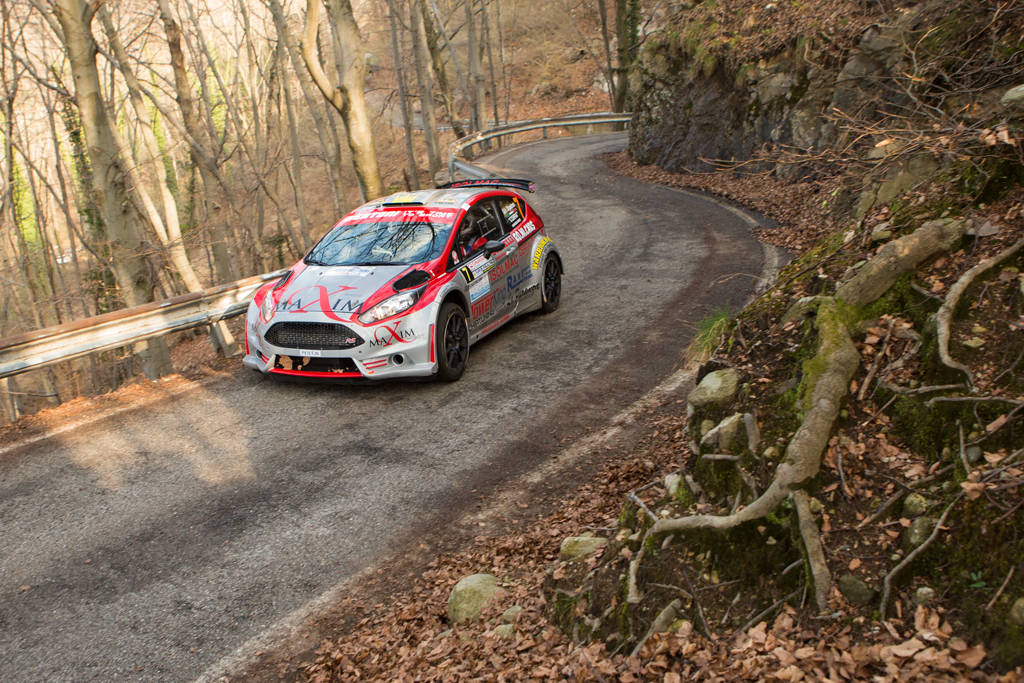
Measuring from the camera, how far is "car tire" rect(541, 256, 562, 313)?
437 inches

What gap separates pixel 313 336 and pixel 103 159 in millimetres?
7261

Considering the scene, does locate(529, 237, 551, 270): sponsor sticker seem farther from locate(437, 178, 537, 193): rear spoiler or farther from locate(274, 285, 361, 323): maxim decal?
locate(274, 285, 361, 323): maxim decal

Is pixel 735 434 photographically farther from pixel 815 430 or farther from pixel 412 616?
pixel 412 616

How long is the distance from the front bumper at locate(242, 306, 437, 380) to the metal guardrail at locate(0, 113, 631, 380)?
74.7 inches

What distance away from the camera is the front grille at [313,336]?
8.38m

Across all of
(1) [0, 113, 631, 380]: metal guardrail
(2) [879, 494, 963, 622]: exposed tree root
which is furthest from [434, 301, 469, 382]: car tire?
(2) [879, 494, 963, 622]: exposed tree root

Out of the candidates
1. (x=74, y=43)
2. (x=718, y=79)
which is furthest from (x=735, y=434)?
(x=718, y=79)

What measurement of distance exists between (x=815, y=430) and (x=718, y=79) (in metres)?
20.3

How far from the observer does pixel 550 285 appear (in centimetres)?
1127

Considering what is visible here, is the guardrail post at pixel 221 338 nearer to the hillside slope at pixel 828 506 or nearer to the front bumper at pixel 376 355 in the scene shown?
the front bumper at pixel 376 355

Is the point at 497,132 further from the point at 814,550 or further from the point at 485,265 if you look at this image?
the point at 814,550

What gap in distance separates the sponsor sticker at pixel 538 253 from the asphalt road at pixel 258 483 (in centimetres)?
77

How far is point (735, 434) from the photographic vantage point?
4742 millimetres

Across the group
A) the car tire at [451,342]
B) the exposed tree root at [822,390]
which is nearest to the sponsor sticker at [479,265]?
the car tire at [451,342]
